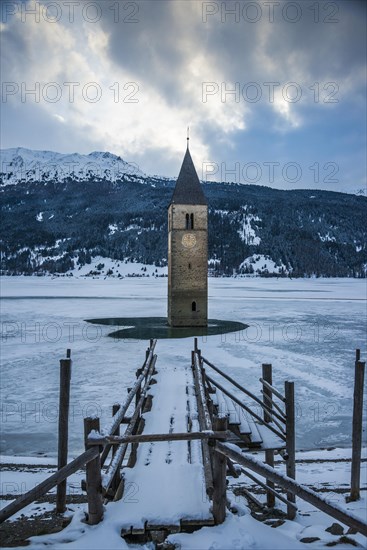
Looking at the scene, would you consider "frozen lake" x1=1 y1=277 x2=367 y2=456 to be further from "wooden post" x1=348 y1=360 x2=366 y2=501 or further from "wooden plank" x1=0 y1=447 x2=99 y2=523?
"wooden plank" x1=0 y1=447 x2=99 y2=523

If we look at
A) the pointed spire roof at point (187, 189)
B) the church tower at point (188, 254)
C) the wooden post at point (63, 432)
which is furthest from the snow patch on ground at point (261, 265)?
the wooden post at point (63, 432)

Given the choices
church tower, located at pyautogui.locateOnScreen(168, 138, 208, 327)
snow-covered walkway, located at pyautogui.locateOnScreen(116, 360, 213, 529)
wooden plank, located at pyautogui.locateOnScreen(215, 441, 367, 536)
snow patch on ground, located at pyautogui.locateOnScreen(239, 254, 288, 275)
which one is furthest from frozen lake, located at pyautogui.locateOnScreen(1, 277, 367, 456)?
snow patch on ground, located at pyautogui.locateOnScreen(239, 254, 288, 275)

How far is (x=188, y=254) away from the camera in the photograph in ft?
112

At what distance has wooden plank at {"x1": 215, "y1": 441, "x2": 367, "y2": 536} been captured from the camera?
4137 mm

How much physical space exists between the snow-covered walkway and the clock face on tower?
997 inches

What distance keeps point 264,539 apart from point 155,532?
1327 millimetres

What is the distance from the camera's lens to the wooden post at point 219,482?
16.2ft

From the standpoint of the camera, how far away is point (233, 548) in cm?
446

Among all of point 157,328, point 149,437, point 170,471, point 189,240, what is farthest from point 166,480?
point 189,240

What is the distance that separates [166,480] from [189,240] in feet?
94.2

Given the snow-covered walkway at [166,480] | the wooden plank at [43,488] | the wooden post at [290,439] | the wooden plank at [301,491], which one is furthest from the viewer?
the wooden post at [290,439]

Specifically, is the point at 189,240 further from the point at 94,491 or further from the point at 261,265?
the point at 261,265

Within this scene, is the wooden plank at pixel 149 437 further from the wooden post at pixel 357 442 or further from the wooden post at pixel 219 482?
the wooden post at pixel 357 442

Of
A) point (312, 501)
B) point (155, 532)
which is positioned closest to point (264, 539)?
point (312, 501)
